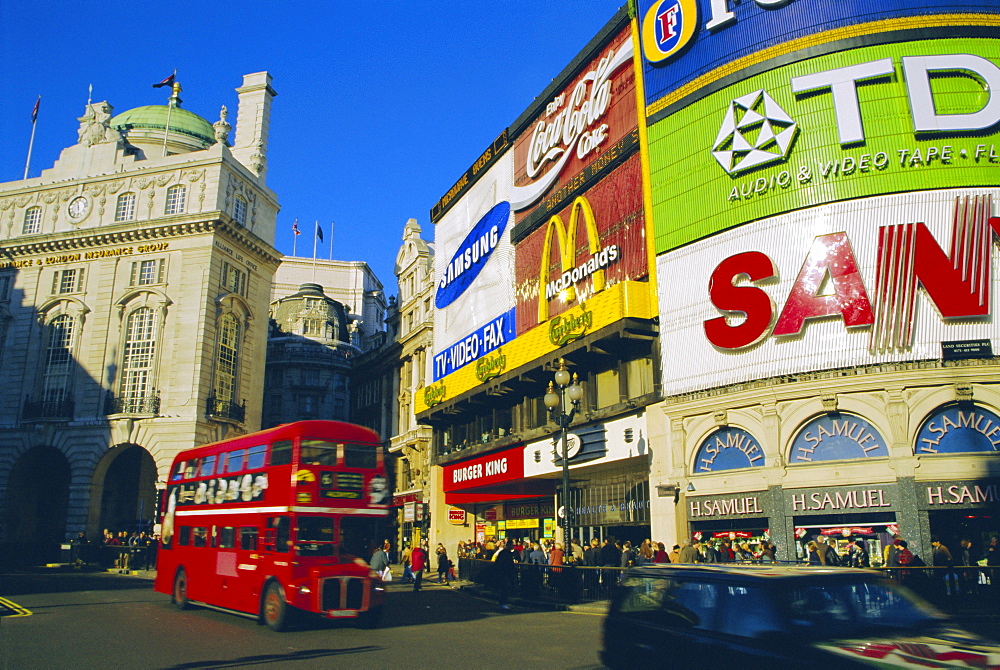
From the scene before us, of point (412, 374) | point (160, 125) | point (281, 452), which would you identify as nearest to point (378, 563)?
point (281, 452)

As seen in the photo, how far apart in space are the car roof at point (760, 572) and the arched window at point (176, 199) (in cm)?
4767

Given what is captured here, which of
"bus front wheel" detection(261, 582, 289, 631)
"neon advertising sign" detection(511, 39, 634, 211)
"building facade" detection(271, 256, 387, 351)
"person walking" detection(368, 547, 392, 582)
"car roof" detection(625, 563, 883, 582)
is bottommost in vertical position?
"bus front wheel" detection(261, 582, 289, 631)

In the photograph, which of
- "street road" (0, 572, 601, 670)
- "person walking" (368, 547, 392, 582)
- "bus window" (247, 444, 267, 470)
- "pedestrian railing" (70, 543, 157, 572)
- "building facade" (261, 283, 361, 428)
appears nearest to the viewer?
"street road" (0, 572, 601, 670)

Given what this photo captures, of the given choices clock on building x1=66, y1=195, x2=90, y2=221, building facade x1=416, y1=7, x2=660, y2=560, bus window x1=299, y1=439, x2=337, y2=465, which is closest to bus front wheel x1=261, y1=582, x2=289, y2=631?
bus window x1=299, y1=439, x2=337, y2=465

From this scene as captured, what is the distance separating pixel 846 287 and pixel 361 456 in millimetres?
15418

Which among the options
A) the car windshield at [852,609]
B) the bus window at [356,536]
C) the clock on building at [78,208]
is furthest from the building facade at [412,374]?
the car windshield at [852,609]

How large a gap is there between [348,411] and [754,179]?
51654 millimetres

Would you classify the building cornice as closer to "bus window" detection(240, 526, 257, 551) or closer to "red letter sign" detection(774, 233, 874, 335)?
"bus window" detection(240, 526, 257, 551)

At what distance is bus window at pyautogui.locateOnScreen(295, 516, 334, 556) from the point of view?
15.9 m

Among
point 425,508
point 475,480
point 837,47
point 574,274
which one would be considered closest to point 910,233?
point 837,47

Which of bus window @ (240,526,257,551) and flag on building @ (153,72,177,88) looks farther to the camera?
flag on building @ (153,72,177,88)

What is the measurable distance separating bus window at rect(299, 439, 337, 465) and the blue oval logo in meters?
23.9

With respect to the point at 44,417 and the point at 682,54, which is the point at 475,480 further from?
the point at 44,417

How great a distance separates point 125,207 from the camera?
49.8 meters
